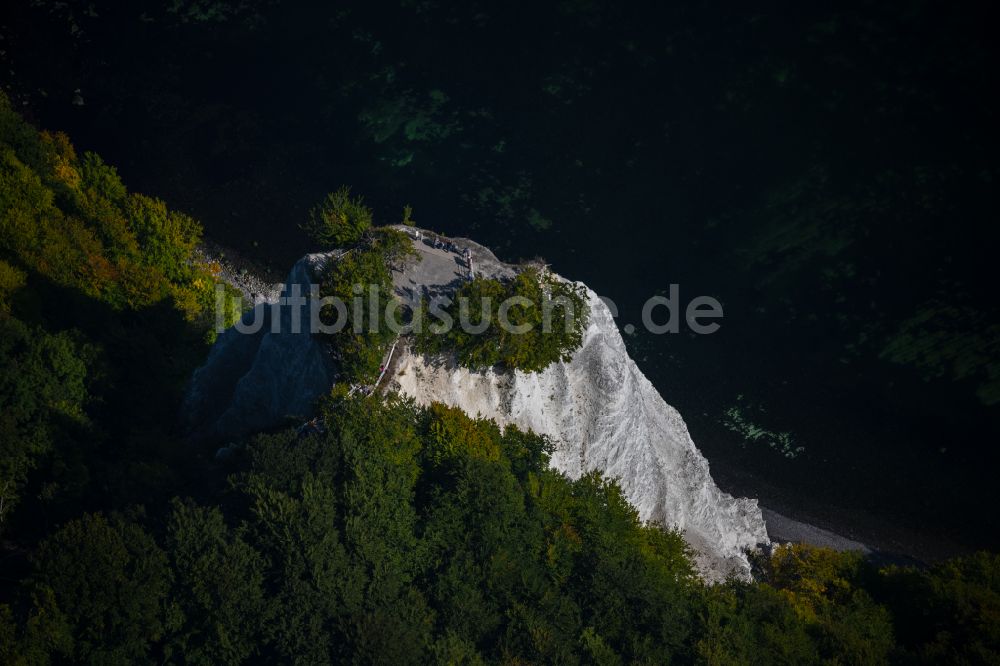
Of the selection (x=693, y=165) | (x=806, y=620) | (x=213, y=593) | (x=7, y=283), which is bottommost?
(x=806, y=620)

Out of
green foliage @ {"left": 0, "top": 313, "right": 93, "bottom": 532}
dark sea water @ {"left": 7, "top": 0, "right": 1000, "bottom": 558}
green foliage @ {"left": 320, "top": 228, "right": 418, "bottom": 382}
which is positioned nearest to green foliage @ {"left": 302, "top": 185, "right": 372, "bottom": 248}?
green foliage @ {"left": 320, "top": 228, "right": 418, "bottom": 382}

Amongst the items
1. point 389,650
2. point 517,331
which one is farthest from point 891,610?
point 389,650

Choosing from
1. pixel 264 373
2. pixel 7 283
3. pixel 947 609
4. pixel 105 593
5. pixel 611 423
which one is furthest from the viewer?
pixel 7 283

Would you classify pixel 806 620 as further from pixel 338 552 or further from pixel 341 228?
pixel 341 228

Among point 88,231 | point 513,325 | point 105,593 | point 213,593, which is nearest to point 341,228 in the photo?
point 513,325

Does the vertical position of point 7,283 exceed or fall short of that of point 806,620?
it exceeds it

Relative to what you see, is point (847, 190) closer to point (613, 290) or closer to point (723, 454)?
point (613, 290)

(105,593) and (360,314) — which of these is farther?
(360,314)
